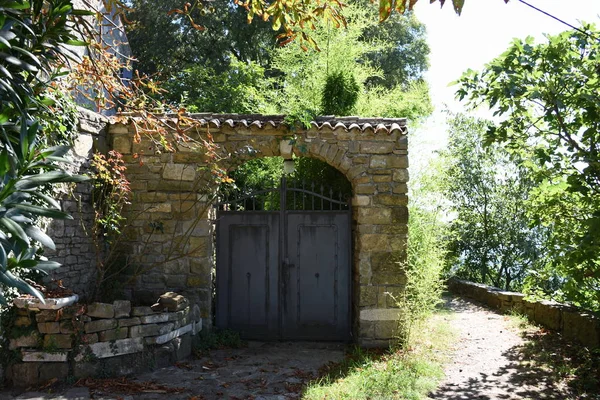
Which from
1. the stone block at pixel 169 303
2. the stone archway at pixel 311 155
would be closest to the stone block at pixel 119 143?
the stone archway at pixel 311 155

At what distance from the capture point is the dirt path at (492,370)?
5.10m

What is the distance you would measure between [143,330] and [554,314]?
521 centimetres

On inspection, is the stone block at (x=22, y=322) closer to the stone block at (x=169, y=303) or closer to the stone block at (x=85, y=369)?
the stone block at (x=85, y=369)

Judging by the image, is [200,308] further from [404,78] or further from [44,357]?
[404,78]

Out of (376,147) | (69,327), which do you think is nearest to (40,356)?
(69,327)

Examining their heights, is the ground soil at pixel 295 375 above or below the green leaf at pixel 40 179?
below

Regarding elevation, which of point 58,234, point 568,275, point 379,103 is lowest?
point 568,275

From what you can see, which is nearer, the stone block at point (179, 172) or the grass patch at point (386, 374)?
the grass patch at point (386, 374)

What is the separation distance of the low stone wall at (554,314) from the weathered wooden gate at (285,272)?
8.85ft

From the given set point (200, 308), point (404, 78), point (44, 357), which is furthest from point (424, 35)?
point (44, 357)

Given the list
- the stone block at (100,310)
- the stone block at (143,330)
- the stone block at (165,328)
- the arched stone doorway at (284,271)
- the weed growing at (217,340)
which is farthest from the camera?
the arched stone doorway at (284,271)

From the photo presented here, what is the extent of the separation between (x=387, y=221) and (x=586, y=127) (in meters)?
2.43

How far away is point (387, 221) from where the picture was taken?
6.65m

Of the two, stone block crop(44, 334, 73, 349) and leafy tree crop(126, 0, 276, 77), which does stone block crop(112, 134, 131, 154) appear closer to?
stone block crop(44, 334, 73, 349)
